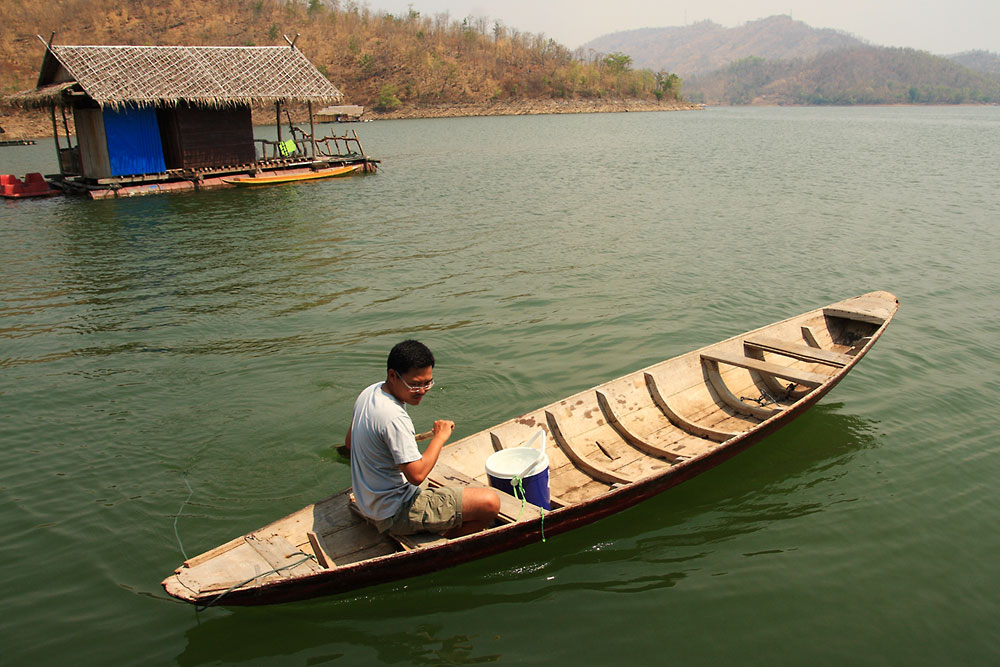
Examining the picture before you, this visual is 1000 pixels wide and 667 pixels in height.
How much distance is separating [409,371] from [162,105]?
21760 millimetres

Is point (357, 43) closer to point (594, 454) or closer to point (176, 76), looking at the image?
point (176, 76)

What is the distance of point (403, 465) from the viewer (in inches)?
162

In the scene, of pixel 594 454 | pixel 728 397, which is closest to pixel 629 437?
pixel 594 454

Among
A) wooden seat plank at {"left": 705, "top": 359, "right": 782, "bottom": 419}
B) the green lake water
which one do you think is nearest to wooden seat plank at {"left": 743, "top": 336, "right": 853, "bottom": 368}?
wooden seat plank at {"left": 705, "top": 359, "right": 782, "bottom": 419}

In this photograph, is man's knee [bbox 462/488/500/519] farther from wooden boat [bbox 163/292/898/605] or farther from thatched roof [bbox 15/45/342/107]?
thatched roof [bbox 15/45/342/107]

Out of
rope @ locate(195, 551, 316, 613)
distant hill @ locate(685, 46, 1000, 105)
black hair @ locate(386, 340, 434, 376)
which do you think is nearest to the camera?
rope @ locate(195, 551, 316, 613)

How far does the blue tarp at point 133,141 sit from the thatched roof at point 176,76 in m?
0.56

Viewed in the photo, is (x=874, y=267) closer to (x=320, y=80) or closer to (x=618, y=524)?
(x=618, y=524)

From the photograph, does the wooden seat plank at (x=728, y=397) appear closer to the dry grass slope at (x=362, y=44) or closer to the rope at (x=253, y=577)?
the rope at (x=253, y=577)

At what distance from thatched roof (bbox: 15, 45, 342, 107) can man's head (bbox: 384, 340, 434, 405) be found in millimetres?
20268

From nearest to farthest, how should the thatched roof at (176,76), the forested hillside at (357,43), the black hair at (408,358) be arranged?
1. the black hair at (408,358)
2. the thatched roof at (176,76)
3. the forested hillside at (357,43)

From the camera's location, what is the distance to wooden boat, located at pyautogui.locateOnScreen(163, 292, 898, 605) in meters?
4.15

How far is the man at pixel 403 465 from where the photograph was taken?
159 inches

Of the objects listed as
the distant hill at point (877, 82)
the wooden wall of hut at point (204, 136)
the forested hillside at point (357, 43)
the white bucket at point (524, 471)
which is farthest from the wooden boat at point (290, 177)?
the distant hill at point (877, 82)
